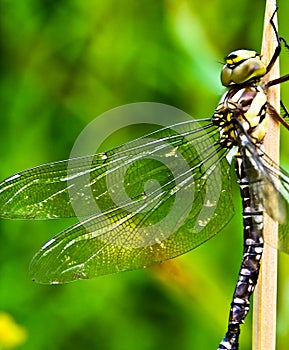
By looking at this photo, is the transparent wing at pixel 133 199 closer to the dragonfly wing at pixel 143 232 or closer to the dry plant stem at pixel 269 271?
the dragonfly wing at pixel 143 232

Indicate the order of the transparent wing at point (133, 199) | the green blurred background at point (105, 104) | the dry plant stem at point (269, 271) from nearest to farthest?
the dry plant stem at point (269, 271)
the transparent wing at point (133, 199)
the green blurred background at point (105, 104)

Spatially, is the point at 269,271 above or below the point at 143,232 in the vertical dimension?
below

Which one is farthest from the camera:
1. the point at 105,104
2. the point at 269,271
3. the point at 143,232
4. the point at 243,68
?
the point at 105,104

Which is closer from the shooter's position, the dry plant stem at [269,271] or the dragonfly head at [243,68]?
the dry plant stem at [269,271]

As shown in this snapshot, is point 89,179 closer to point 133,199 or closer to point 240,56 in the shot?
point 133,199

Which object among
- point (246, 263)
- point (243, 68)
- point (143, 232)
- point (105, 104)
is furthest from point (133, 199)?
point (105, 104)

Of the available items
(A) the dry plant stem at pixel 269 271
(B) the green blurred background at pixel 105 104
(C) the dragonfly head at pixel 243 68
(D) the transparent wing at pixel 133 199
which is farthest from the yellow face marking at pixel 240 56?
(B) the green blurred background at pixel 105 104

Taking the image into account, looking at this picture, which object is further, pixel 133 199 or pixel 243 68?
pixel 133 199
